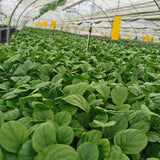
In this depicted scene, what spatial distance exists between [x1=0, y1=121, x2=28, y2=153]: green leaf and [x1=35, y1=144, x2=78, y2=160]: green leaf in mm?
125

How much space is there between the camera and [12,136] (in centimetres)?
60

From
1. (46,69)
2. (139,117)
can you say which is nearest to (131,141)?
(139,117)

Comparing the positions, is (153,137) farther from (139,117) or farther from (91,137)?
(91,137)

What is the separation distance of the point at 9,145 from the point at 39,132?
10cm

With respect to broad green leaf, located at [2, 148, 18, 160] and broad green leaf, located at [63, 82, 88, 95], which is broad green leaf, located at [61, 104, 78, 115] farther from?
broad green leaf, located at [2, 148, 18, 160]

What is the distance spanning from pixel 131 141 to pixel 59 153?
0.29 m

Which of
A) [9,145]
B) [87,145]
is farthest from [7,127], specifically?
[87,145]

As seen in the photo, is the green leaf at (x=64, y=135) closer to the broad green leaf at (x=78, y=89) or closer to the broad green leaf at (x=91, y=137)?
the broad green leaf at (x=91, y=137)

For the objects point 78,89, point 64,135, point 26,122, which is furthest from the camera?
point 78,89

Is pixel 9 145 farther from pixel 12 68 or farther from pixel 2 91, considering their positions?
pixel 12 68

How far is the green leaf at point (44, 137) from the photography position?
567 millimetres

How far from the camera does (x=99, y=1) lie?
54.5ft

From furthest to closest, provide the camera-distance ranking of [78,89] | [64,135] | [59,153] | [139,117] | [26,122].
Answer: [78,89] → [139,117] → [26,122] → [64,135] → [59,153]

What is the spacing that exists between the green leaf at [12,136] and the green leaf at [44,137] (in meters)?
0.06
